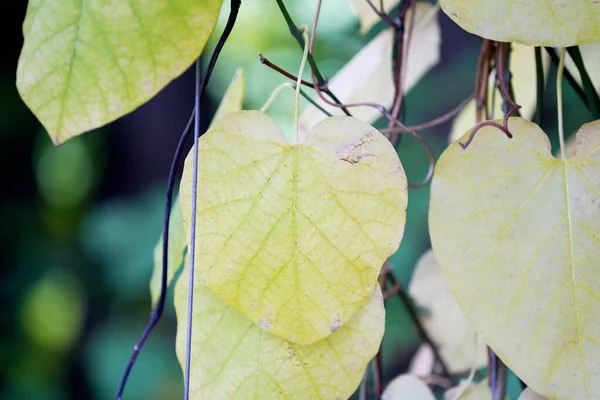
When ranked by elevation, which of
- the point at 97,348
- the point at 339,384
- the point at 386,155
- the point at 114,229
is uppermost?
the point at 386,155

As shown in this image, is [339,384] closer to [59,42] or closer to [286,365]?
[286,365]

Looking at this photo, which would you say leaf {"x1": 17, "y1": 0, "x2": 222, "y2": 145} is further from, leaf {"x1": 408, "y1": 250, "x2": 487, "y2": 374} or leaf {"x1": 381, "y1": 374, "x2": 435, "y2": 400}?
leaf {"x1": 408, "y1": 250, "x2": 487, "y2": 374}

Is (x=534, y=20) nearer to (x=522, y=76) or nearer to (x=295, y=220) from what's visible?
(x=295, y=220)

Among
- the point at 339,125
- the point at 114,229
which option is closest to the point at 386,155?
the point at 339,125

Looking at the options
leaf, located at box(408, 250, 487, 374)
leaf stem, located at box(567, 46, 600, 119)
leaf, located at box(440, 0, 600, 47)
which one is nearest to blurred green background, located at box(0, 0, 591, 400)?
leaf, located at box(408, 250, 487, 374)

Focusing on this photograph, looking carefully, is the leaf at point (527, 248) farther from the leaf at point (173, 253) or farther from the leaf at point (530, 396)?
the leaf at point (173, 253)

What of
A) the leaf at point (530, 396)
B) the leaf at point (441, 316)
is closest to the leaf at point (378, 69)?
the leaf at point (441, 316)
